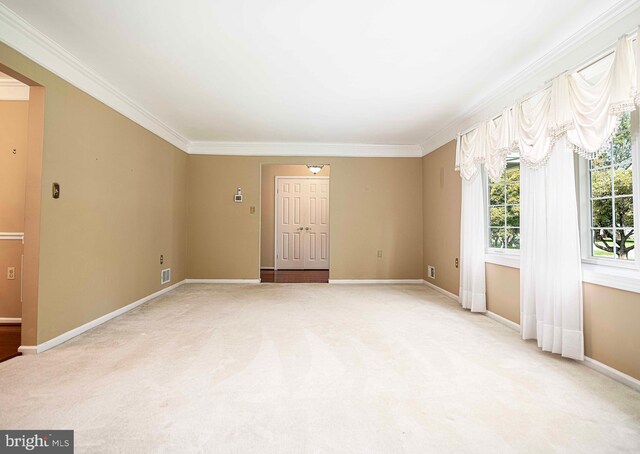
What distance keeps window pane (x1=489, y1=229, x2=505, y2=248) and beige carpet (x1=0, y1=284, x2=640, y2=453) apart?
1.02 meters

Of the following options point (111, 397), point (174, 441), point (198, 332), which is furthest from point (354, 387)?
point (198, 332)

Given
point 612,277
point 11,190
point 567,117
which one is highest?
point 567,117

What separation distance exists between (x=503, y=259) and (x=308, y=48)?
3.01m

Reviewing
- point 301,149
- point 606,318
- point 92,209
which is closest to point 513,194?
point 606,318

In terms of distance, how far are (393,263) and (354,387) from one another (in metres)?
4.12

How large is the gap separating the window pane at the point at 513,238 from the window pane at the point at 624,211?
3.89 feet

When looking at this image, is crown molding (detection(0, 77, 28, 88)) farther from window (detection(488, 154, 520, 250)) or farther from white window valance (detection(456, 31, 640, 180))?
window (detection(488, 154, 520, 250))

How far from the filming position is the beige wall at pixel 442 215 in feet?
15.6

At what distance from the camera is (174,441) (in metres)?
1.59

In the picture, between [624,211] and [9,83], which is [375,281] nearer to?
[624,211]

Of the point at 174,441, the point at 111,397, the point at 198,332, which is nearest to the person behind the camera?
the point at 174,441

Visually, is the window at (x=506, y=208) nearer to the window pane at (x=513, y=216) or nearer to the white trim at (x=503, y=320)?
the window pane at (x=513, y=216)

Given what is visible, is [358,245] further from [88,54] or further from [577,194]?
[88,54]

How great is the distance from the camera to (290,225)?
26.1 feet
